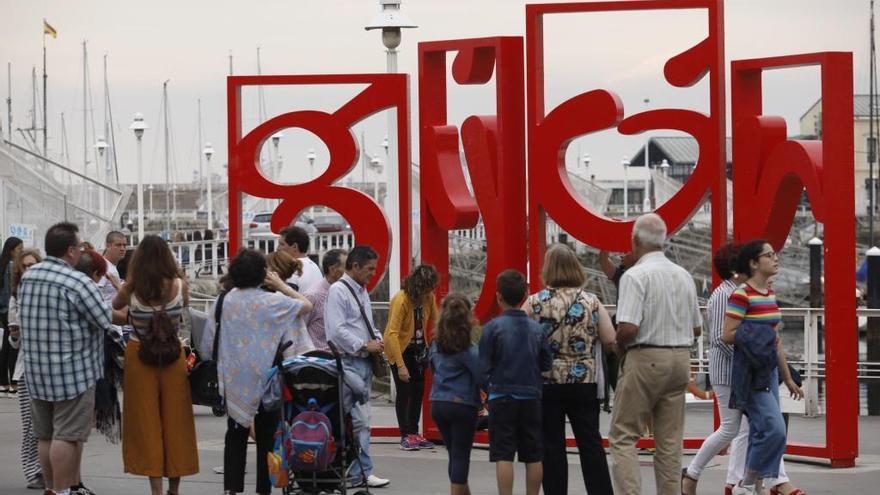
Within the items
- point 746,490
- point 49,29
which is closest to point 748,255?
point 746,490

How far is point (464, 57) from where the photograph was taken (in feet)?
40.7

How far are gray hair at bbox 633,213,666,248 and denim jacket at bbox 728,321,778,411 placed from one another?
0.83 meters

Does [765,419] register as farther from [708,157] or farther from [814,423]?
[814,423]

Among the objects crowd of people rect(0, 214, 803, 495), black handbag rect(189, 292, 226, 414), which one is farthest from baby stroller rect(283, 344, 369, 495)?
black handbag rect(189, 292, 226, 414)

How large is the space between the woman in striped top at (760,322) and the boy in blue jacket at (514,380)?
52.8 inches

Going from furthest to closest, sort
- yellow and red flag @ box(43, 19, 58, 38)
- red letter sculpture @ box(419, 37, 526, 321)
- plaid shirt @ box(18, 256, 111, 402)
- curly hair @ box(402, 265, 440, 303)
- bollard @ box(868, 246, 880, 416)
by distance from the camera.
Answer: yellow and red flag @ box(43, 19, 58, 38)
bollard @ box(868, 246, 880, 416)
red letter sculpture @ box(419, 37, 526, 321)
curly hair @ box(402, 265, 440, 303)
plaid shirt @ box(18, 256, 111, 402)

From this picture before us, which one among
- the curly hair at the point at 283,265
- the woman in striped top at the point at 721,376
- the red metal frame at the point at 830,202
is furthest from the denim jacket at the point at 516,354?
the red metal frame at the point at 830,202

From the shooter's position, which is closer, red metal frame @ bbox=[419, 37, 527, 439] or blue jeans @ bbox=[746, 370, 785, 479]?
blue jeans @ bbox=[746, 370, 785, 479]

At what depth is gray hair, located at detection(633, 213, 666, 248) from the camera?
29.2 feet

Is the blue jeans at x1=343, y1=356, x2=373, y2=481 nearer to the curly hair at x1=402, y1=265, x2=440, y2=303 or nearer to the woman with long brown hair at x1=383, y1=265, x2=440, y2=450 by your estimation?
the woman with long brown hair at x1=383, y1=265, x2=440, y2=450

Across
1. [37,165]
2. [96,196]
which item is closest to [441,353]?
[37,165]

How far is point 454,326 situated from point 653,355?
47.0 inches

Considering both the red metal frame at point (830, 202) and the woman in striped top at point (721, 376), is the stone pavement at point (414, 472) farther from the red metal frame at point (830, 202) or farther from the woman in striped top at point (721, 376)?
the woman in striped top at point (721, 376)

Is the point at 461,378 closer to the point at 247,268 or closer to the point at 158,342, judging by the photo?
the point at 247,268
